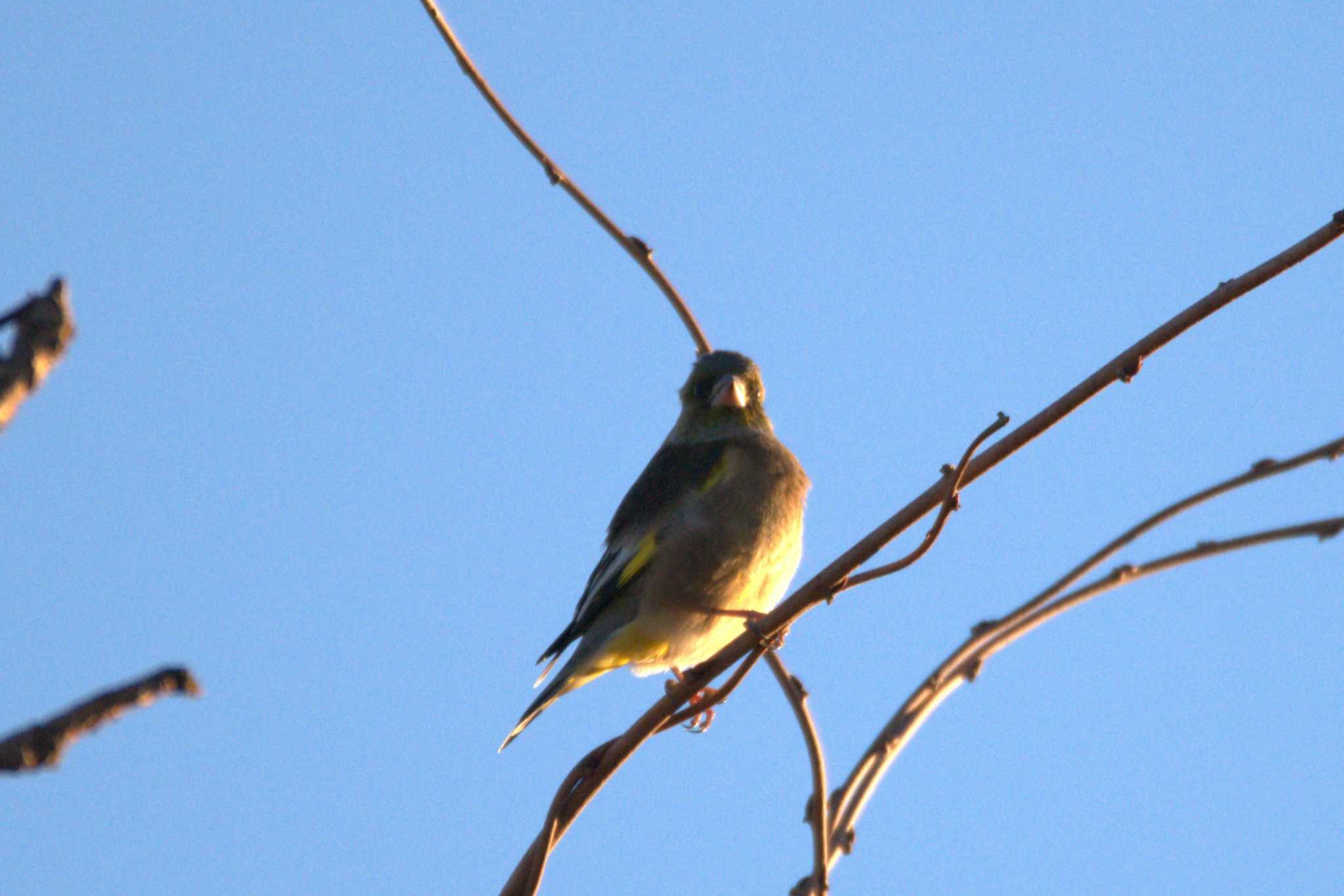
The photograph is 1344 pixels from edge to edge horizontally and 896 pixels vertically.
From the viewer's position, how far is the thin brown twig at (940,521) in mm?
A: 2816

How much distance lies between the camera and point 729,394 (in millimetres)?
6406

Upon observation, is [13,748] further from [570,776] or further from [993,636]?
[993,636]

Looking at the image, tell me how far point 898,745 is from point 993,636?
36 cm

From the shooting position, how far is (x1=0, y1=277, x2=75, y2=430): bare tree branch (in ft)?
3.37

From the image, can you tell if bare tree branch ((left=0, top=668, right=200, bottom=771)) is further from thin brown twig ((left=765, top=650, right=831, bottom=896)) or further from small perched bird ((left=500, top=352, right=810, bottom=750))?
small perched bird ((left=500, top=352, right=810, bottom=750))

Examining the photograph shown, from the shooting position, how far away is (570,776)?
2.76 metres

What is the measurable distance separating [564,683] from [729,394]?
1807mm

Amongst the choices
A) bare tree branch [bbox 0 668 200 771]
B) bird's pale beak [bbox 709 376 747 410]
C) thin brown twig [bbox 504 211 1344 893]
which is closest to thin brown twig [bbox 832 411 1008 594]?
thin brown twig [bbox 504 211 1344 893]

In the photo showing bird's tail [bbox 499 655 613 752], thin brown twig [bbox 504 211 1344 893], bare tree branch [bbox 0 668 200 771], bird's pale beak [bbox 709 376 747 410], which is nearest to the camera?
bare tree branch [bbox 0 668 200 771]

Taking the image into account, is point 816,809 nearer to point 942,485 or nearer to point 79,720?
point 942,485

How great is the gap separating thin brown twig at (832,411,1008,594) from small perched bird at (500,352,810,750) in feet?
6.43

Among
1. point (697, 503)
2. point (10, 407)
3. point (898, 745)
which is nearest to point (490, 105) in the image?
point (898, 745)

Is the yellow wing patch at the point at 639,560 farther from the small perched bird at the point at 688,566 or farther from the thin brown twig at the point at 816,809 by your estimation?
the thin brown twig at the point at 816,809

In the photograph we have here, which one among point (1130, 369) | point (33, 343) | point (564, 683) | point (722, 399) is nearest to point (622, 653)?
point (564, 683)
